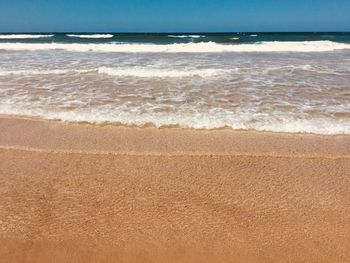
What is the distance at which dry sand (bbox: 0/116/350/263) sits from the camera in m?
2.55

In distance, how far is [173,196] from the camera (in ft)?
10.6

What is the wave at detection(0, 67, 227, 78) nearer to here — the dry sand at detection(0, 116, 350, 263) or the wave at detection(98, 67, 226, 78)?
the wave at detection(98, 67, 226, 78)

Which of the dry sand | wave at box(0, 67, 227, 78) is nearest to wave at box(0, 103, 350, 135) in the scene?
the dry sand

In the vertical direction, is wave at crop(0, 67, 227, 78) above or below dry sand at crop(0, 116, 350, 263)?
above

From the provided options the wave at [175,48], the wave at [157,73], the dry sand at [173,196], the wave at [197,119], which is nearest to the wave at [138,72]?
the wave at [157,73]

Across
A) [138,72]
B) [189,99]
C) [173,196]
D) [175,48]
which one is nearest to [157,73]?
[138,72]

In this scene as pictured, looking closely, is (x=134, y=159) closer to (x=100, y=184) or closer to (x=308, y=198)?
(x=100, y=184)

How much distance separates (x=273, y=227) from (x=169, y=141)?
78.7 inches

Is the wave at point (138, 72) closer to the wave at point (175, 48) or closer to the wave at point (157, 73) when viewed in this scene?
the wave at point (157, 73)

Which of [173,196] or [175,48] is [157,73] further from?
[175,48]

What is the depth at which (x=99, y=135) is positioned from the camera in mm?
4629

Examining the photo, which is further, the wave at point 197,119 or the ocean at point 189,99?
the ocean at point 189,99

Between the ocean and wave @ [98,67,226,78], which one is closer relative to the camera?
the ocean

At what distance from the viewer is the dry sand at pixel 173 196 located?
255 cm
